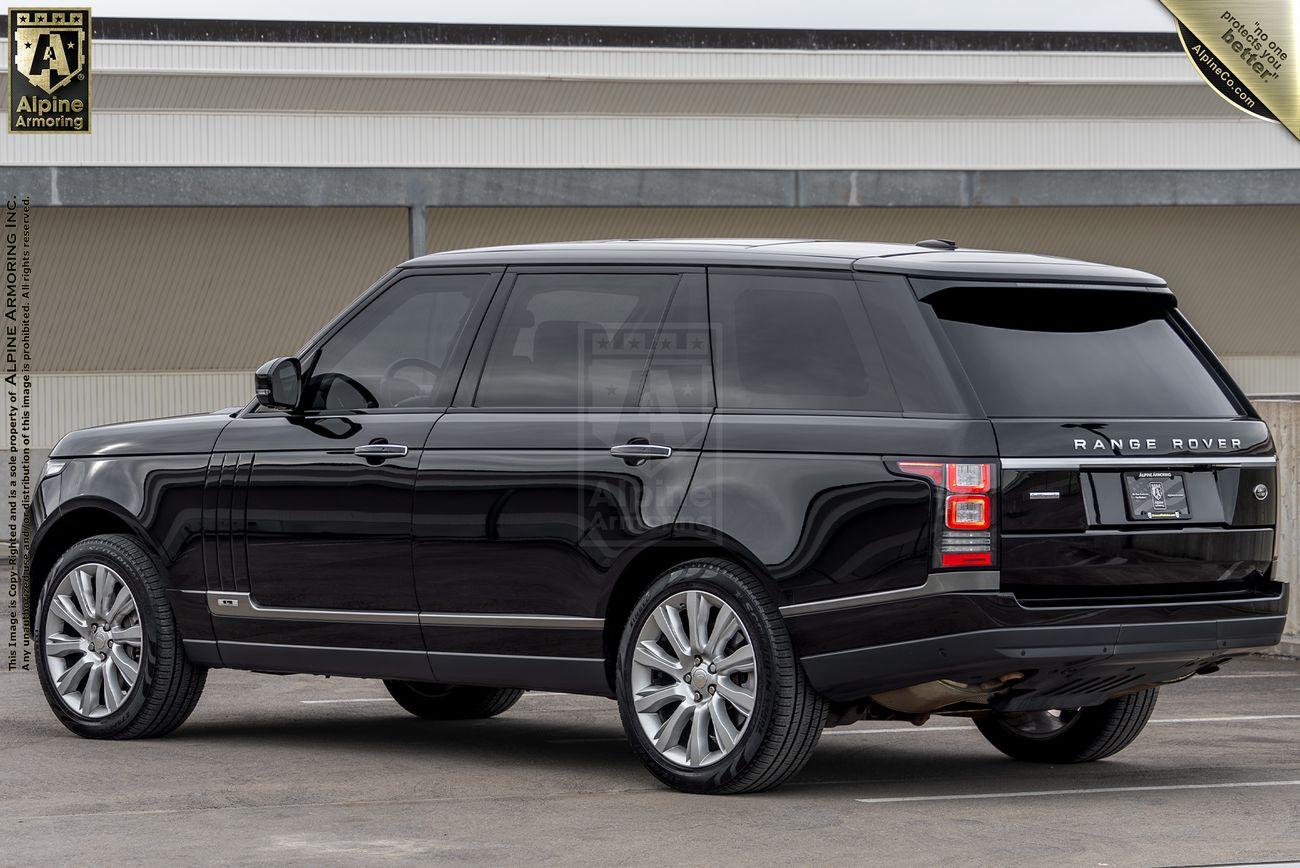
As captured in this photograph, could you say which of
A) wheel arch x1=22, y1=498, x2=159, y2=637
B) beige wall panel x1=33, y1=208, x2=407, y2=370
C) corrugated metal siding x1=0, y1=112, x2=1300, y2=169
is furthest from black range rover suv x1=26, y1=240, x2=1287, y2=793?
beige wall panel x1=33, y1=208, x2=407, y2=370

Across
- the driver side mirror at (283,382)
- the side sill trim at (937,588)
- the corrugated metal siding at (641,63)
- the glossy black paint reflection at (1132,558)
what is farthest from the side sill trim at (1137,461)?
the corrugated metal siding at (641,63)

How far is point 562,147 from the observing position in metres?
34.4

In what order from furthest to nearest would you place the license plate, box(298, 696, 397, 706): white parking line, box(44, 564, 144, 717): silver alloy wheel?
box(298, 696, 397, 706): white parking line → box(44, 564, 144, 717): silver alloy wheel → the license plate

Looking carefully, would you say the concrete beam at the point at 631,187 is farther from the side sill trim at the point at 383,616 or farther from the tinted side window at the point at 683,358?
the tinted side window at the point at 683,358

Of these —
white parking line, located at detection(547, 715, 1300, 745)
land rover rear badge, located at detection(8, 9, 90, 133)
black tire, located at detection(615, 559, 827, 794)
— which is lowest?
white parking line, located at detection(547, 715, 1300, 745)

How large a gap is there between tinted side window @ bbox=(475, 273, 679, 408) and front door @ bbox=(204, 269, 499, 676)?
0.61 feet

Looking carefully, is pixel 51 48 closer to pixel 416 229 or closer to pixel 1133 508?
pixel 416 229

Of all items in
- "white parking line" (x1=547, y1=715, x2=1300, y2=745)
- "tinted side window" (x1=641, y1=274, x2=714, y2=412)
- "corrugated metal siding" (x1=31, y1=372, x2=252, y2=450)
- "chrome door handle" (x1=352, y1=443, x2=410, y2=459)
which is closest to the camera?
"tinted side window" (x1=641, y1=274, x2=714, y2=412)

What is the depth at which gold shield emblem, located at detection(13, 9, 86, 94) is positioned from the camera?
109ft

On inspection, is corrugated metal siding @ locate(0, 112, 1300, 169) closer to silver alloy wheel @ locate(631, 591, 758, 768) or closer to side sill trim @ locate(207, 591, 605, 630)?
side sill trim @ locate(207, 591, 605, 630)

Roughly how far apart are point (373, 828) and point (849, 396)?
2150 mm

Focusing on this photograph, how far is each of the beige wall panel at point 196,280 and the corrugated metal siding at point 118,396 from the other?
0.22m

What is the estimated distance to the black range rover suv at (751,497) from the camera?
7.88 m

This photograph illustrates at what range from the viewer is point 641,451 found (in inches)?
333
